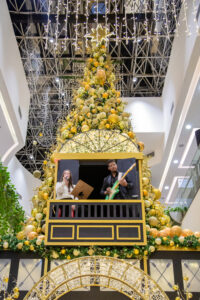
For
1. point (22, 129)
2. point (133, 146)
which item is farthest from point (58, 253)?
point (22, 129)

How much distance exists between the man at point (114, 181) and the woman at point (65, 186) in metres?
0.71

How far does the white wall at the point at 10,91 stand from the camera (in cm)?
1096

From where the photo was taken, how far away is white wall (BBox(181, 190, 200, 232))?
414 inches

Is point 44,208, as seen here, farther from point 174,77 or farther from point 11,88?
point 174,77

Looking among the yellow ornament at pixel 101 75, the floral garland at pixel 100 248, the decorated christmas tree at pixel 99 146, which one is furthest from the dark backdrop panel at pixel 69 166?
the yellow ornament at pixel 101 75

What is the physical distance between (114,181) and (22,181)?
13590mm

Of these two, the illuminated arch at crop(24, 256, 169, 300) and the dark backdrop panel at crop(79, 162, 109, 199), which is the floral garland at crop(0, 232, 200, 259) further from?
the dark backdrop panel at crop(79, 162, 109, 199)

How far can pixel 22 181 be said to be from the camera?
2005 cm

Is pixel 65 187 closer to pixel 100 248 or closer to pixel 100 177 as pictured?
pixel 100 177

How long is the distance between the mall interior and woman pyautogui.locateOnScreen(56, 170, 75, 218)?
0.02 metres

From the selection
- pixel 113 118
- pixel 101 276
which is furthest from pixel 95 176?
pixel 101 276

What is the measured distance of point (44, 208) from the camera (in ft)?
25.2

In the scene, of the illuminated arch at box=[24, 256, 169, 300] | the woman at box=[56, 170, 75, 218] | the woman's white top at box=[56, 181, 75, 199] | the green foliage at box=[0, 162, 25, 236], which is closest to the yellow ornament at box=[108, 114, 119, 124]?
the woman at box=[56, 170, 75, 218]

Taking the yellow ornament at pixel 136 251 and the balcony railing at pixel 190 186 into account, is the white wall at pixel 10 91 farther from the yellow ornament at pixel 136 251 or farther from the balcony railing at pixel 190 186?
the yellow ornament at pixel 136 251
